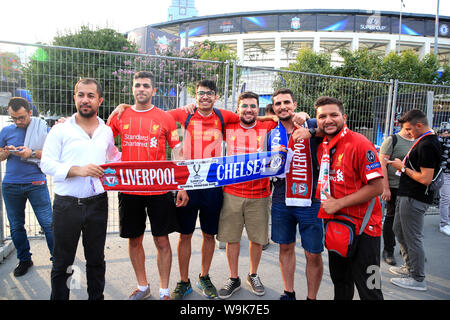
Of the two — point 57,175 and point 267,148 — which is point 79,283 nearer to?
point 57,175

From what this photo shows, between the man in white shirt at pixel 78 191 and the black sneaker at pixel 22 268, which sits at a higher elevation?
the man in white shirt at pixel 78 191

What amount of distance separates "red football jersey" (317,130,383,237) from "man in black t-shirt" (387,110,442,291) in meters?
1.41

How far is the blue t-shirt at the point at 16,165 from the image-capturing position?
3.53 metres

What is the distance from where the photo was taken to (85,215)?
2.58m

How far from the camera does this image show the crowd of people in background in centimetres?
241

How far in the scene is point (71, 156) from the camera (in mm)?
2590

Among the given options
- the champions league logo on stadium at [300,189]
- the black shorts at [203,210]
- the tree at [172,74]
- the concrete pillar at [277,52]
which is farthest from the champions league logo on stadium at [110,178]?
the concrete pillar at [277,52]

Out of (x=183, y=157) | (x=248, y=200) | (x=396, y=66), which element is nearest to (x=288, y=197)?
(x=248, y=200)

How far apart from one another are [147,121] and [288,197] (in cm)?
169

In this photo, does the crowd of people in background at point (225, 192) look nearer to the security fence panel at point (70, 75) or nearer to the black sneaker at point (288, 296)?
the black sneaker at point (288, 296)

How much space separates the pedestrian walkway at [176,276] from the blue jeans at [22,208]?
341 millimetres

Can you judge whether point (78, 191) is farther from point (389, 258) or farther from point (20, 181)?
point (389, 258)

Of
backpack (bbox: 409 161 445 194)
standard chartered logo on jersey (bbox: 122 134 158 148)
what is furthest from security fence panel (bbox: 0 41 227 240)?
backpack (bbox: 409 161 445 194)

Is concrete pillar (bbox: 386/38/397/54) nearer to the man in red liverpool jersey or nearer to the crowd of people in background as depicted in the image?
the crowd of people in background
